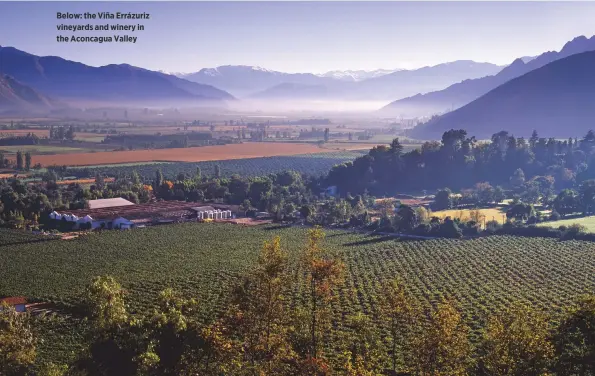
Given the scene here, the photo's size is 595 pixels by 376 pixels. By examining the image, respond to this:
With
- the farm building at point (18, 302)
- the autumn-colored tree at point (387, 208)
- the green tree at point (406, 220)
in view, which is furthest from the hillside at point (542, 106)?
the farm building at point (18, 302)

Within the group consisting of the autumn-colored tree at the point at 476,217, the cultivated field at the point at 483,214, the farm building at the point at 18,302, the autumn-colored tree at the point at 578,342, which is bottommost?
the farm building at the point at 18,302

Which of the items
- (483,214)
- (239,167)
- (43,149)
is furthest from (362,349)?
(43,149)

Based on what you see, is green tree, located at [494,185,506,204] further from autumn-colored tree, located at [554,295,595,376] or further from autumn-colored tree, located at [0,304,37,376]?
autumn-colored tree, located at [0,304,37,376]

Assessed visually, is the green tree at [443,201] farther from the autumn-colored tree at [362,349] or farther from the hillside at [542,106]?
the hillside at [542,106]

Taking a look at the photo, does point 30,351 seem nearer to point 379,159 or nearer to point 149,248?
point 149,248

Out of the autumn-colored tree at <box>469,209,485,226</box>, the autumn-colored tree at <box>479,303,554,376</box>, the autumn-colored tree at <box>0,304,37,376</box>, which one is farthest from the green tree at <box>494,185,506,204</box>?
the autumn-colored tree at <box>0,304,37,376</box>

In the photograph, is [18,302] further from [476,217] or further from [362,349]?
[476,217]
